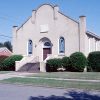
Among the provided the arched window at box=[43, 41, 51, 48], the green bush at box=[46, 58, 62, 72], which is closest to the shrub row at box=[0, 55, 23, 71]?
the arched window at box=[43, 41, 51, 48]

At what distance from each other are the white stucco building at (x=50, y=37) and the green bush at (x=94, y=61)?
200 cm

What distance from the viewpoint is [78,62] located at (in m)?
29.8

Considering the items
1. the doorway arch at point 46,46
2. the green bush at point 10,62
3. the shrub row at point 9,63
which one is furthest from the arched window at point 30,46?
the green bush at point 10,62

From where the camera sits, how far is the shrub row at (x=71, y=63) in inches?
1172

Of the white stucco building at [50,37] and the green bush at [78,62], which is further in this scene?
the white stucco building at [50,37]

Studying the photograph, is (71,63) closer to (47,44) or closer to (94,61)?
(94,61)

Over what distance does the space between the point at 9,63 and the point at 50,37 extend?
20.8 feet

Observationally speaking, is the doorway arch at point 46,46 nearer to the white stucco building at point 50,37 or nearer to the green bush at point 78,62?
the white stucco building at point 50,37

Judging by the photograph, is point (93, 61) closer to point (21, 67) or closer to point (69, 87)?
point (21, 67)

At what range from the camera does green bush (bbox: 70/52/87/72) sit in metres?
29.8

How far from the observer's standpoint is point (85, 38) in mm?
32094

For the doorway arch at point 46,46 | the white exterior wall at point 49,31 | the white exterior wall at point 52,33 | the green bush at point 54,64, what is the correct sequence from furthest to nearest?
1. the doorway arch at point 46,46
2. the white exterior wall at point 49,31
3. the white exterior wall at point 52,33
4. the green bush at point 54,64

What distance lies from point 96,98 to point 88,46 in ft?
70.1

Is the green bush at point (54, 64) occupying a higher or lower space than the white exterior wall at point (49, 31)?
lower
